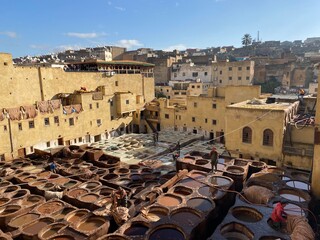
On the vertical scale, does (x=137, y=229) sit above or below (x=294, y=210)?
below

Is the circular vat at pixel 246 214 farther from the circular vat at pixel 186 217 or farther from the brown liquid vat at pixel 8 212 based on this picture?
the brown liquid vat at pixel 8 212

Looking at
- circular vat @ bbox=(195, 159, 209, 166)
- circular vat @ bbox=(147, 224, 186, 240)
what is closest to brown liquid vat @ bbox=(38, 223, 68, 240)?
circular vat @ bbox=(147, 224, 186, 240)

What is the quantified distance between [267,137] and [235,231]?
44.5 ft

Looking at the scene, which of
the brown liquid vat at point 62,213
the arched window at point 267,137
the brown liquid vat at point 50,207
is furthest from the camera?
the arched window at point 267,137

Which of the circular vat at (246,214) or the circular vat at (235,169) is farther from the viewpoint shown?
the circular vat at (235,169)

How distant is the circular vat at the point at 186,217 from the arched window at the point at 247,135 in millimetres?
13572

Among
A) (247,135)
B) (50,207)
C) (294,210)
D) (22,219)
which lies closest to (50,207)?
(50,207)

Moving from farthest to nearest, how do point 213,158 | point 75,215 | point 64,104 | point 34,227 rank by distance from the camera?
point 64,104 → point 75,215 → point 213,158 → point 34,227

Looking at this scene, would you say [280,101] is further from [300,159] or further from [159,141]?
[159,141]

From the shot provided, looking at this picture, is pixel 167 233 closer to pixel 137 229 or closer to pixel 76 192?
pixel 137 229

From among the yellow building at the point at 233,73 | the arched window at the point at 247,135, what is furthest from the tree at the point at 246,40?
the arched window at the point at 247,135

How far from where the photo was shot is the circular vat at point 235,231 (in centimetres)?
937

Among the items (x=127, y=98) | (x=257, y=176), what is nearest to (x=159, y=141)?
(x=127, y=98)

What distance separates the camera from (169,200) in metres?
11.6
